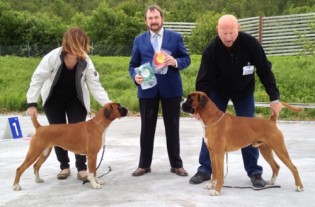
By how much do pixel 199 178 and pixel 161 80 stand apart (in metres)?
1.44

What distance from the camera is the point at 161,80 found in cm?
687

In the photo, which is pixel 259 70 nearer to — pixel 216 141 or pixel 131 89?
pixel 216 141

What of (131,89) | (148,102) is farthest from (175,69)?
(131,89)

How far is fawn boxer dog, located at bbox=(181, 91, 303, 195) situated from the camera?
19.5ft

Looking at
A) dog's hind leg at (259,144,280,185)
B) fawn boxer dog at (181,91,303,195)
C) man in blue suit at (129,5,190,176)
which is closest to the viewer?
fawn boxer dog at (181,91,303,195)

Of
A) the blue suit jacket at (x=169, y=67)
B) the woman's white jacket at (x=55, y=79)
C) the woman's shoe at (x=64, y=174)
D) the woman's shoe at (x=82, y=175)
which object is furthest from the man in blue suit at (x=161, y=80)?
the woman's shoe at (x=64, y=174)

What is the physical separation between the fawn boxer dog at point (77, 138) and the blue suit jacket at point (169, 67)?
0.69 metres

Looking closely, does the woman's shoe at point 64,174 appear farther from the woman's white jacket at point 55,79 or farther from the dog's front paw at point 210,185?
the dog's front paw at point 210,185

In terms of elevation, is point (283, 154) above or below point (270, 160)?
above

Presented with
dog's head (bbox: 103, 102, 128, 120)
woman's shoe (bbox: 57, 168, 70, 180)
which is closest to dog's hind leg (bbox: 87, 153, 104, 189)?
dog's head (bbox: 103, 102, 128, 120)

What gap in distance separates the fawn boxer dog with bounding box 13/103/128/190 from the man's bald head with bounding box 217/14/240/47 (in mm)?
1625

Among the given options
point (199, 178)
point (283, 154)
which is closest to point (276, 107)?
point (283, 154)

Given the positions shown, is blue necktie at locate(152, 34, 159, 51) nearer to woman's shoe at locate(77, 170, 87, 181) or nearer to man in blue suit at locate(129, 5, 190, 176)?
man in blue suit at locate(129, 5, 190, 176)

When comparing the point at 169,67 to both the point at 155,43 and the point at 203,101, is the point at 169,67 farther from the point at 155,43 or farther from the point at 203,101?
the point at 203,101
